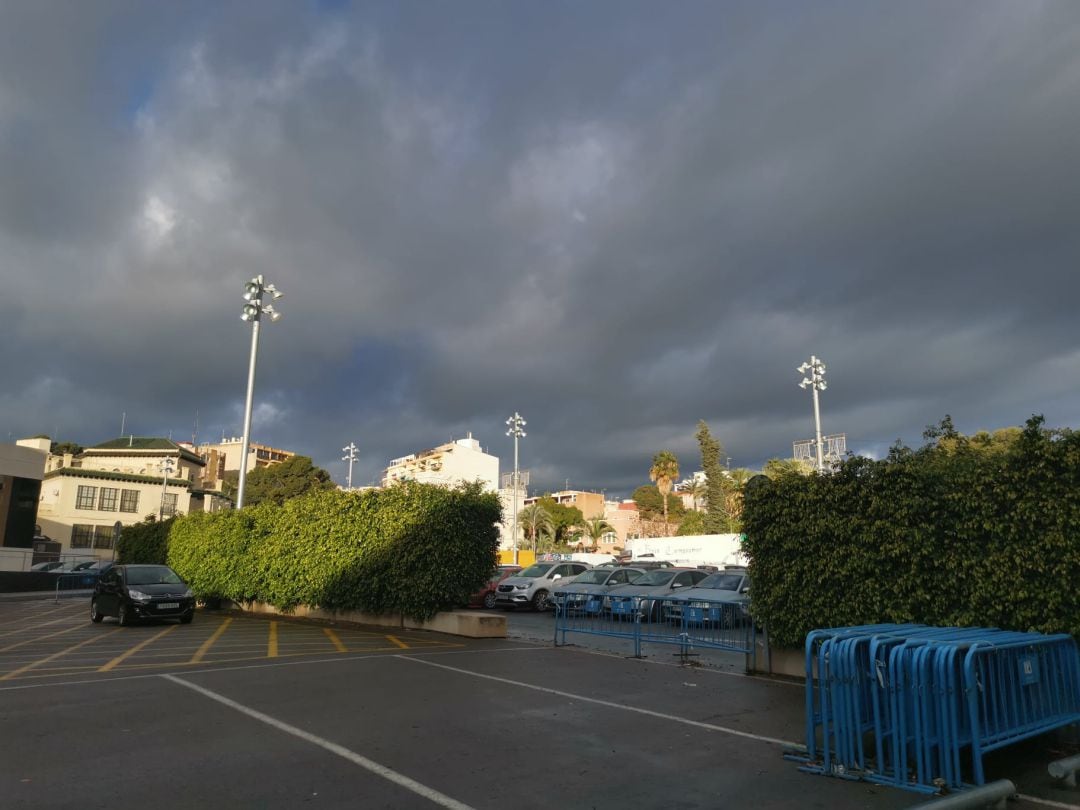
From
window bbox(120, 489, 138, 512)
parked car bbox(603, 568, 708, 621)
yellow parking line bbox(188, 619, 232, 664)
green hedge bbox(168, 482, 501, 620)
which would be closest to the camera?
yellow parking line bbox(188, 619, 232, 664)

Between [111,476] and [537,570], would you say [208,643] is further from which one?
[111,476]

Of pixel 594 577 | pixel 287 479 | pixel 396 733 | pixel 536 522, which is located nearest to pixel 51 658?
pixel 396 733

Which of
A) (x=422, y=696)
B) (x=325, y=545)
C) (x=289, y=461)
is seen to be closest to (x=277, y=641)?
(x=325, y=545)

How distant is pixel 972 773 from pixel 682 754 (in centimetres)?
235

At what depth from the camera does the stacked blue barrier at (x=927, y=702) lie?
5.55m

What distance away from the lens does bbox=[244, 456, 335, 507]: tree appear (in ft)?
243

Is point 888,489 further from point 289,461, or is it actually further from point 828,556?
point 289,461

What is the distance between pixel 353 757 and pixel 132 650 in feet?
30.8

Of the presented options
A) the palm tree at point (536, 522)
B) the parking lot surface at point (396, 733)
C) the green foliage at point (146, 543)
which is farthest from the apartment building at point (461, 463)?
the parking lot surface at point (396, 733)

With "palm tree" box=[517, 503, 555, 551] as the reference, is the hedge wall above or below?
below

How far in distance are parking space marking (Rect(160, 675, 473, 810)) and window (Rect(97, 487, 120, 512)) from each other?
62283 millimetres

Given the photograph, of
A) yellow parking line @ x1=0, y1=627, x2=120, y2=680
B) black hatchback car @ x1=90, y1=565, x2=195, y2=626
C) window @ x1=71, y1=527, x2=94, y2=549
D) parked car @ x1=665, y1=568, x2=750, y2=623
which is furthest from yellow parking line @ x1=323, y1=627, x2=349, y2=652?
window @ x1=71, y1=527, x2=94, y2=549

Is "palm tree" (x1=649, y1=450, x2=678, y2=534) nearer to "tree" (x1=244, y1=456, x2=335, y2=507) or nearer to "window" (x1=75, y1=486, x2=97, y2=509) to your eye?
"tree" (x1=244, y1=456, x2=335, y2=507)

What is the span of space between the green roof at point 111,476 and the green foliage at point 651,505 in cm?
5884
